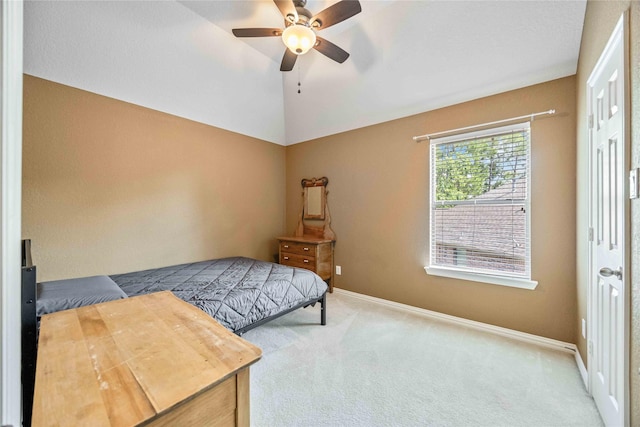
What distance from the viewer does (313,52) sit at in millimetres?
2992

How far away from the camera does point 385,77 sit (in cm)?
291

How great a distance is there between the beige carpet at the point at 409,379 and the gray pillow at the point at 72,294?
1.20 metres

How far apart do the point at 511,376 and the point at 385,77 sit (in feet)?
9.70

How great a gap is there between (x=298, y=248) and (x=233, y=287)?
5.16ft

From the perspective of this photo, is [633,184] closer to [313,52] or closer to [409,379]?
[409,379]

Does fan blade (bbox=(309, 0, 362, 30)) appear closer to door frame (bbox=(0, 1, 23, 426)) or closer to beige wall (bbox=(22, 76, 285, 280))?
door frame (bbox=(0, 1, 23, 426))

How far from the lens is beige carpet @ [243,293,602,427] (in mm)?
1581

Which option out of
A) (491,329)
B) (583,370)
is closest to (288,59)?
(491,329)

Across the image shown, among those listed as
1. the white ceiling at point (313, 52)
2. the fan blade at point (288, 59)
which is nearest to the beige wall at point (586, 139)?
the white ceiling at point (313, 52)

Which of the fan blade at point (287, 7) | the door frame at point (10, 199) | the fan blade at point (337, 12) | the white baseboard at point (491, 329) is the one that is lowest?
the white baseboard at point (491, 329)

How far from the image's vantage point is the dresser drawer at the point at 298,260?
3.67 metres

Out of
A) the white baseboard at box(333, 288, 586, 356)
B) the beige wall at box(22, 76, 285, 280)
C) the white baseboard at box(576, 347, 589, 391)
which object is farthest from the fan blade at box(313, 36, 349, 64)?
the white baseboard at box(576, 347, 589, 391)

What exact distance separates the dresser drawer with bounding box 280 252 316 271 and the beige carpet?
1016 millimetres

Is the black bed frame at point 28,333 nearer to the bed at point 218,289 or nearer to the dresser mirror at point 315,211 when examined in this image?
the bed at point 218,289
